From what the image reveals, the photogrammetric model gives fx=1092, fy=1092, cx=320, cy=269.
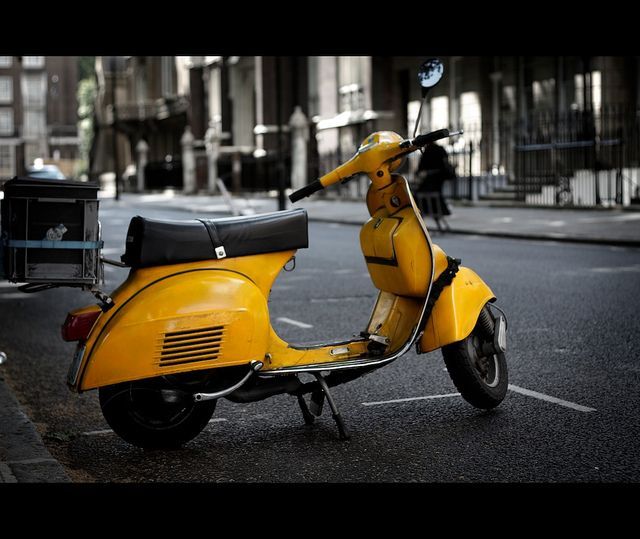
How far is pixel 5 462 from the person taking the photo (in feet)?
15.5

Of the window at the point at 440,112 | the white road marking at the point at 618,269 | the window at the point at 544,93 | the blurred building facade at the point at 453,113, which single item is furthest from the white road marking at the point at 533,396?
the window at the point at 440,112

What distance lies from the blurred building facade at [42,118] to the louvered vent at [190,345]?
366 ft

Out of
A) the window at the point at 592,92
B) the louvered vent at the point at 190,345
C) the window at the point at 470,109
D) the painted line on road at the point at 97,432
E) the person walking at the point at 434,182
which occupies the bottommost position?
the painted line on road at the point at 97,432

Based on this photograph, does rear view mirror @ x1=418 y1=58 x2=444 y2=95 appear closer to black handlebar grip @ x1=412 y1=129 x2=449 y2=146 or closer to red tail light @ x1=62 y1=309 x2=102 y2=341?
black handlebar grip @ x1=412 y1=129 x2=449 y2=146

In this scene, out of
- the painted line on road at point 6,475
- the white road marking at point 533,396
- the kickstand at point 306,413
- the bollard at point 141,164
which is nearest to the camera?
the painted line on road at point 6,475

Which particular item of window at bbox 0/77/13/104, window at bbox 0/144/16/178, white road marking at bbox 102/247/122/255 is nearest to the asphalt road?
white road marking at bbox 102/247/122/255

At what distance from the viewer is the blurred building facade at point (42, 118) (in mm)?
113788

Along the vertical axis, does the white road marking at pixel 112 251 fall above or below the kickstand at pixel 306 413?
above

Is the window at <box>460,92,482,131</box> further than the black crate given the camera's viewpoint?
Yes

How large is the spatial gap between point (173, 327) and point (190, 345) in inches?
4.6

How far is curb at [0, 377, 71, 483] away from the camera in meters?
4.52

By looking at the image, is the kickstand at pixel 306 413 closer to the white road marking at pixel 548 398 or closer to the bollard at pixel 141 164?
the white road marking at pixel 548 398

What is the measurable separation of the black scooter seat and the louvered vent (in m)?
0.33
